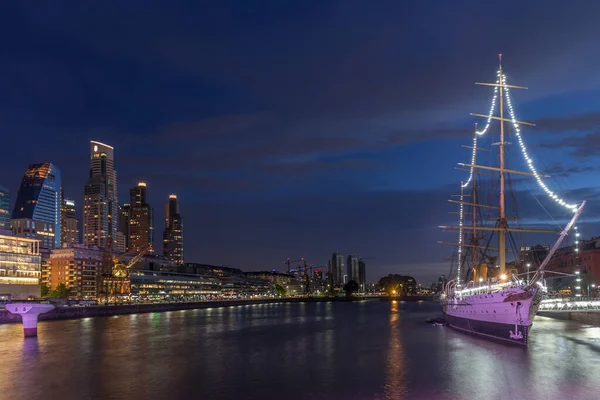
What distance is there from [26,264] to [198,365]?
157893 millimetres

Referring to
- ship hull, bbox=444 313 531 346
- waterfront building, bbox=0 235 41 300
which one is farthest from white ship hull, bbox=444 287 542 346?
waterfront building, bbox=0 235 41 300

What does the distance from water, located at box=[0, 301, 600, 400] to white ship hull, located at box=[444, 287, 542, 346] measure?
7.02ft

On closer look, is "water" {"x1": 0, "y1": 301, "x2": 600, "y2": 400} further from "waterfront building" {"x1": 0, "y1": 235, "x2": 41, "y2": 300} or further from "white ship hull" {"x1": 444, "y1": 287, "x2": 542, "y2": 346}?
"waterfront building" {"x1": 0, "y1": 235, "x2": 41, "y2": 300}

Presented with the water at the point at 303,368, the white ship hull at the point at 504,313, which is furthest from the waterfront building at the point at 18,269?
the white ship hull at the point at 504,313

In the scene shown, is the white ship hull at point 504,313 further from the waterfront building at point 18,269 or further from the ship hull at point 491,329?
the waterfront building at point 18,269

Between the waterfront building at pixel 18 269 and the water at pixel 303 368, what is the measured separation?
113598 millimetres

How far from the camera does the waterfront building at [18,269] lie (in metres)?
173

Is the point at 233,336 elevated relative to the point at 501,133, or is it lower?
lower

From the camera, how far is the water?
120 feet

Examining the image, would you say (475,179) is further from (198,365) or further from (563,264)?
(198,365)

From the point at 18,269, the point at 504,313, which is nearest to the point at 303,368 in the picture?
the point at 504,313

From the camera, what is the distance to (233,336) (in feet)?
263

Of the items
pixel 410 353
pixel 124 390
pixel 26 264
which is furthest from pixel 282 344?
pixel 26 264

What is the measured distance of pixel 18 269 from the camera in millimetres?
179875
